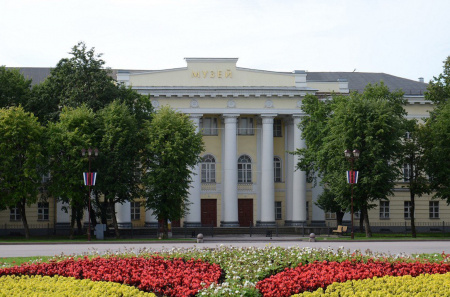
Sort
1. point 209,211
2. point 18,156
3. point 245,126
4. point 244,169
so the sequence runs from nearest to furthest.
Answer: point 18,156 → point 209,211 → point 244,169 → point 245,126

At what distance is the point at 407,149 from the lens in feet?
181

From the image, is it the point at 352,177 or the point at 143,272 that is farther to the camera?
the point at 352,177

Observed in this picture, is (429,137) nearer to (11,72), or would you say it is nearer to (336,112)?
(336,112)

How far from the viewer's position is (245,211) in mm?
67750

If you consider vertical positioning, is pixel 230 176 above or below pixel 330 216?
above

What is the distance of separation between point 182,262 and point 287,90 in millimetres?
45035

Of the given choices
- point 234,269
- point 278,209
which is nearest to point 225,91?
point 278,209

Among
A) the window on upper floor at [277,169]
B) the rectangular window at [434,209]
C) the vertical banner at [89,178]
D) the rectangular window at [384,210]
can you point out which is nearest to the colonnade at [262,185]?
the window on upper floor at [277,169]

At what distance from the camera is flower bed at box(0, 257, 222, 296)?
17656 millimetres

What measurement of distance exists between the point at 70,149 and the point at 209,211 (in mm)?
21580

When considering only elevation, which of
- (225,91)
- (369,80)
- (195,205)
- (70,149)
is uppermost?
(369,80)

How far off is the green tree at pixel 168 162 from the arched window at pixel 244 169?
16.5 m

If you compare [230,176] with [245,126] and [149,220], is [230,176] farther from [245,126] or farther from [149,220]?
[149,220]

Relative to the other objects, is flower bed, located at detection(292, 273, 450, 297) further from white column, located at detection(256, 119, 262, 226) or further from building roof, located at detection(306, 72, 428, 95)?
building roof, located at detection(306, 72, 428, 95)
